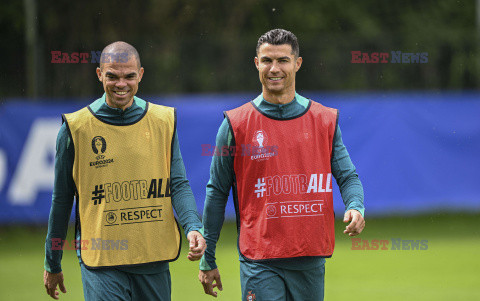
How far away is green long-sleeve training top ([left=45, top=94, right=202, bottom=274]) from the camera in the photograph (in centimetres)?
538

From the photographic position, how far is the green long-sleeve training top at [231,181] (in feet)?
17.8

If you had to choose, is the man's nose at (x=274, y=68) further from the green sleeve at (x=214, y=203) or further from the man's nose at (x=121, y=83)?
the man's nose at (x=121, y=83)

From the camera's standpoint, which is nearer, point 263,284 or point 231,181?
point 263,284

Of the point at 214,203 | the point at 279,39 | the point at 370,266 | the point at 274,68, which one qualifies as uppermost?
the point at 279,39

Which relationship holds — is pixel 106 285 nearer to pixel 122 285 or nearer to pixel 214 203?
pixel 122 285

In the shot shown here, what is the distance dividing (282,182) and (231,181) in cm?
40

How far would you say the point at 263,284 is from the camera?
17.6ft

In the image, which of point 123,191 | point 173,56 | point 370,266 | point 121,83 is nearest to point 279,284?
point 123,191

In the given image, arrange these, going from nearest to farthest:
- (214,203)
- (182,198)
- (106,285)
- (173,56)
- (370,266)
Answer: (106,285) → (182,198) → (214,203) → (370,266) → (173,56)

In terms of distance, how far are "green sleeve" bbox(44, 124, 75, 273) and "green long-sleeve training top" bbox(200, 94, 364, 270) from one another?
899 millimetres

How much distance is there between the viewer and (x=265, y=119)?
5.56 metres

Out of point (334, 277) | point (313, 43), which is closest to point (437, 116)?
point (313, 43)

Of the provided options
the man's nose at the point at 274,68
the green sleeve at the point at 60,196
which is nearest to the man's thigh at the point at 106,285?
the green sleeve at the point at 60,196

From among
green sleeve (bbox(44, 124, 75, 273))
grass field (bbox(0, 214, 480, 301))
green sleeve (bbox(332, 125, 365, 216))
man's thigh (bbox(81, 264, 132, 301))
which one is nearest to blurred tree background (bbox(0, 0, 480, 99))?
grass field (bbox(0, 214, 480, 301))
